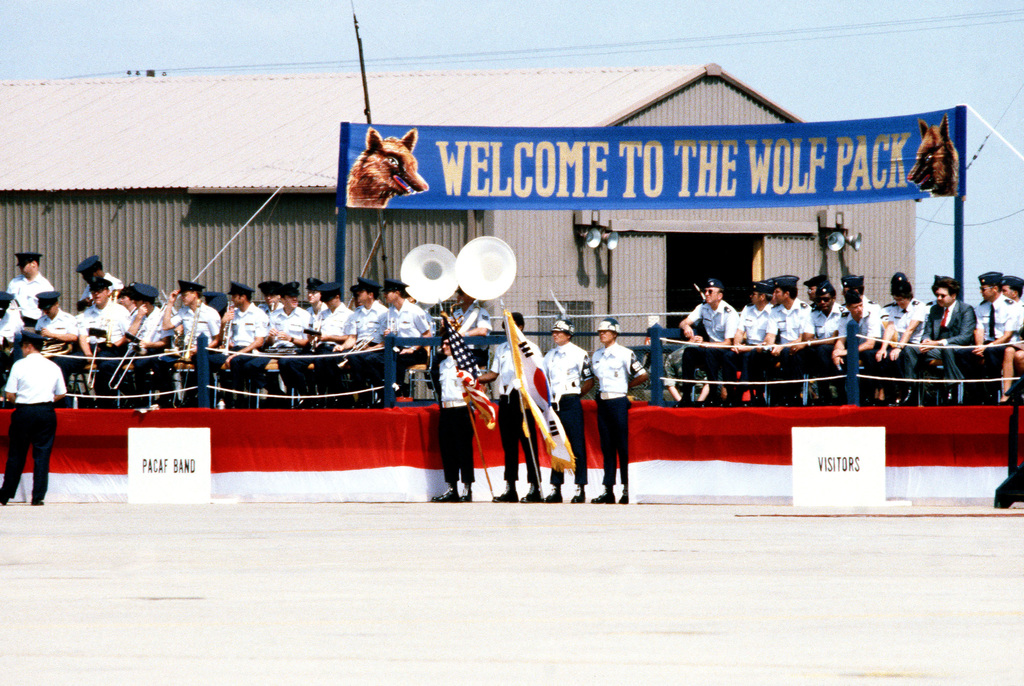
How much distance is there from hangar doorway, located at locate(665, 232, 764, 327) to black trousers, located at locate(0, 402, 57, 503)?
53.3 feet

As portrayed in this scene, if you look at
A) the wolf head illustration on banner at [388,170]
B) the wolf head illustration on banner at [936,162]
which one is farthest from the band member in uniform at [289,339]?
the wolf head illustration on banner at [936,162]

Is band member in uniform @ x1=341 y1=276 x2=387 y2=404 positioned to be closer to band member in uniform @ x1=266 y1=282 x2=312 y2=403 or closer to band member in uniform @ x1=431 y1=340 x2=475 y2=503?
band member in uniform @ x1=266 y1=282 x2=312 y2=403

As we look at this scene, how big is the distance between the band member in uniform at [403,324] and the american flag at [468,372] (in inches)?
32.0

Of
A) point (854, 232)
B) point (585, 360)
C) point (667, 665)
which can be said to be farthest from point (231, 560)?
point (854, 232)

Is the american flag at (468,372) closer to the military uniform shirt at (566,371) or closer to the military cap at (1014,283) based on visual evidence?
the military uniform shirt at (566,371)

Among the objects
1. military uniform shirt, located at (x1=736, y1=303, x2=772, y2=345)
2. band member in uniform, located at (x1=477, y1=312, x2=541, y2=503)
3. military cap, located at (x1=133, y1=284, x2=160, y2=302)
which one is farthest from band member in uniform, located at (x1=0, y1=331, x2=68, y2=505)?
military uniform shirt, located at (x1=736, y1=303, x2=772, y2=345)

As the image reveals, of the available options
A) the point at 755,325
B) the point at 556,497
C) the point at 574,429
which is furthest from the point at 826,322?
the point at 556,497

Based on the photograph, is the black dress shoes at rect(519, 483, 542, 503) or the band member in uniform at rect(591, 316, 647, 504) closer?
the band member in uniform at rect(591, 316, 647, 504)

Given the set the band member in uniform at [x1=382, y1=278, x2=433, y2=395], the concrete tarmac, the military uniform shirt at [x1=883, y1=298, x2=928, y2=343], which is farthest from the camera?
the band member in uniform at [x1=382, y1=278, x2=433, y2=395]

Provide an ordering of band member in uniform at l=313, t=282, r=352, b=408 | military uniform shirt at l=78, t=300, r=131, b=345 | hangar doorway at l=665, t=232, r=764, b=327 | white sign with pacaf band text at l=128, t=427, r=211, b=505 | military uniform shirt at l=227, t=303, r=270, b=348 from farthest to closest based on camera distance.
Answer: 1. hangar doorway at l=665, t=232, r=764, b=327
2. military uniform shirt at l=78, t=300, r=131, b=345
3. military uniform shirt at l=227, t=303, r=270, b=348
4. band member in uniform at l=313, t=282, r=352, b=408
5. white sign with pacaf band text at l=128, t=427, r=211, b=505

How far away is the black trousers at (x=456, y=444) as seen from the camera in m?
14.7

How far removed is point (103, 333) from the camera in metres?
16.1

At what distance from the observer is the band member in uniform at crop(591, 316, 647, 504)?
1427 cm

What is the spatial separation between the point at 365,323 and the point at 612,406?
317cm
